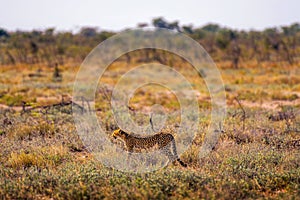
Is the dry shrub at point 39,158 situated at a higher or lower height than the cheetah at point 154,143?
lower

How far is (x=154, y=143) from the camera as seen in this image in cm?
659

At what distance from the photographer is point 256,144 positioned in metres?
7.25

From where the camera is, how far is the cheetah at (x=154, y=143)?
21.2 ft

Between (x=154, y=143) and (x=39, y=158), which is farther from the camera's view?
(x=154, y=143)

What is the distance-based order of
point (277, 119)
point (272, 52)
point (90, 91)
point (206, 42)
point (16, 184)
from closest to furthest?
point (16, 184), point (277, 119), point (90, 91), point (272, 52), point (206, 42)

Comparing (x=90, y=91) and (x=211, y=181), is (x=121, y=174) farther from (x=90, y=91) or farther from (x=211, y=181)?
(x=90, y=91)

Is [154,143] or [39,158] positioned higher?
[154,143]

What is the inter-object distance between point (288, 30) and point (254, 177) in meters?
52.1

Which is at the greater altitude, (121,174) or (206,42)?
(206,42)

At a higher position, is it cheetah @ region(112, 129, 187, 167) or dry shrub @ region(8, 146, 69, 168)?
cheetah @ region(112, 129, 187, 167)

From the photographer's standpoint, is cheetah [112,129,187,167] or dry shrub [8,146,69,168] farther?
cheetah [112,129,187,167]

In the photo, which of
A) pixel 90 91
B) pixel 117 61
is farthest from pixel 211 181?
pixel 117 61

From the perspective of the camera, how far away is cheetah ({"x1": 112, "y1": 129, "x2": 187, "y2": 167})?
645cm

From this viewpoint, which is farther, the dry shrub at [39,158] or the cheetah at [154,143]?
the cheetah at [154,143]
